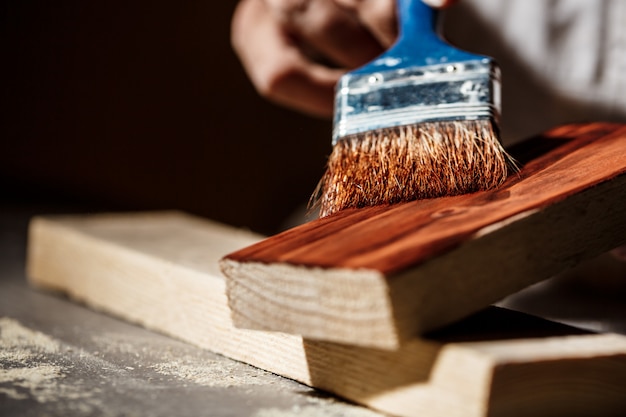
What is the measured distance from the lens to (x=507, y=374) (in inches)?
29.9

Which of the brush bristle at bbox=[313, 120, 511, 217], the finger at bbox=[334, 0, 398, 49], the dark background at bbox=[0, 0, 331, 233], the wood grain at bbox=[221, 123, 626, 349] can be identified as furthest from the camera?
the dark background at bbox=[0, 0, 331, 233]

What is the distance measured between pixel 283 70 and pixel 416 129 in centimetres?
68

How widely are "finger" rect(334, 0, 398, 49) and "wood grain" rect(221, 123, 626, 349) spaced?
0.49m

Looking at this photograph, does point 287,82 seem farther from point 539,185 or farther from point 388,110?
point 539,185

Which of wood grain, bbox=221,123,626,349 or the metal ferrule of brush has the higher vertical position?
the metal ferrule of brush

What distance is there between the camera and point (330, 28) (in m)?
1.53

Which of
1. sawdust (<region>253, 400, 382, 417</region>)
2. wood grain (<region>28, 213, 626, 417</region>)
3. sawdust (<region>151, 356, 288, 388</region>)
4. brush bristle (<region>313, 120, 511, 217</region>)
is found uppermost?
brush bristle (<region>313, 120, 511, 217</region>)

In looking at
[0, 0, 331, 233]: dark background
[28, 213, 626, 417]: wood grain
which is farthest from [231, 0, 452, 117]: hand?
[0, 0, 331, 233]: dark background

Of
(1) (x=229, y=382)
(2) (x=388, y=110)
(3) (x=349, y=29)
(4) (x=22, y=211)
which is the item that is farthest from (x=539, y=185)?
(4) (x=22, y=211)

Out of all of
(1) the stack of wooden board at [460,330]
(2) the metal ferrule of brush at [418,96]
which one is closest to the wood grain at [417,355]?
(1) the stack of wooden board at [460,330]

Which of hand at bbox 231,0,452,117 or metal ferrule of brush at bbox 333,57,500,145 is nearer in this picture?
metal ferrule of brush at bbox 333,57,500,145

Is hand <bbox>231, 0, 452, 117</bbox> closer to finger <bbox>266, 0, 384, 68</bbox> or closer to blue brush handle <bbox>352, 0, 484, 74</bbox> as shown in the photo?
finger <bbox>266, 0, 384, 68</bbox>

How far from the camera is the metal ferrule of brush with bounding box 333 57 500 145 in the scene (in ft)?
3.42

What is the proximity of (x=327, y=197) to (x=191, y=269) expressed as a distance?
248 mm
